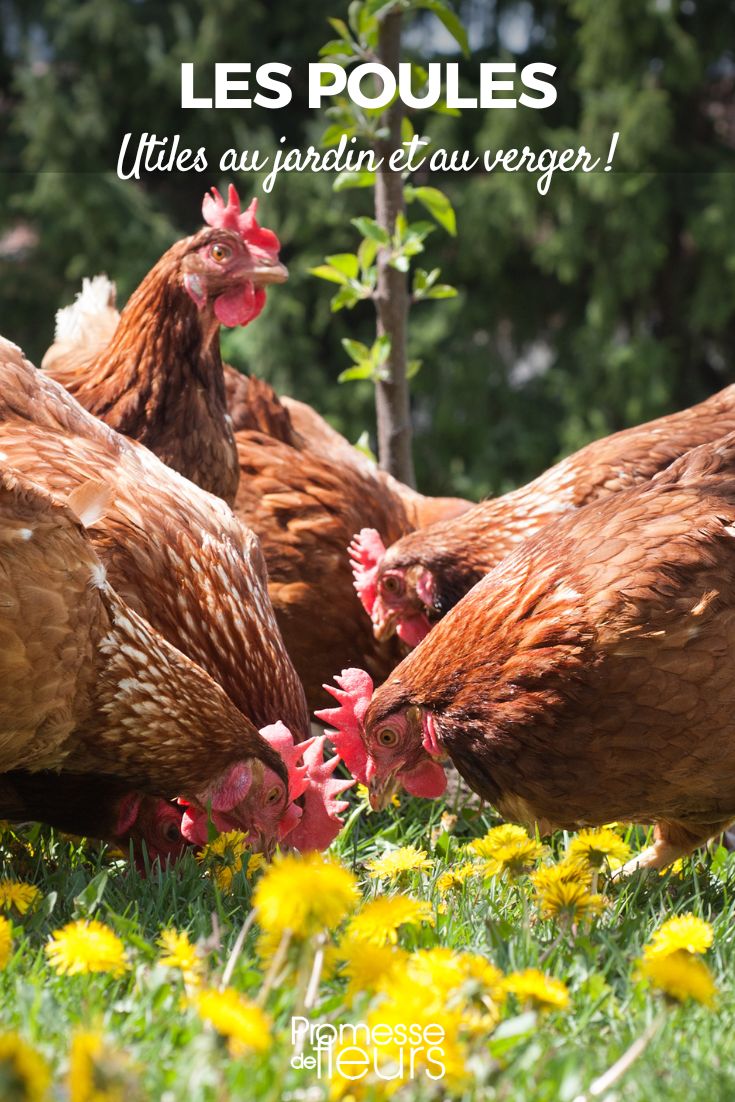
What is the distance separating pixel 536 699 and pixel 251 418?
73.8 inches

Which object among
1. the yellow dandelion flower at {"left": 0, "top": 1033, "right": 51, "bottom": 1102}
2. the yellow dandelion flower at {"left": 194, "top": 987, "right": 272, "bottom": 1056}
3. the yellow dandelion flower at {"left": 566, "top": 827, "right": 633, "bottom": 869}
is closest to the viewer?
the yellow dandelion flower at {"left": 0, "top": 1033, "right": 51, "bottom": 1102}

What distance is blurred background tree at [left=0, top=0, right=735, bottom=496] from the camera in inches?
333

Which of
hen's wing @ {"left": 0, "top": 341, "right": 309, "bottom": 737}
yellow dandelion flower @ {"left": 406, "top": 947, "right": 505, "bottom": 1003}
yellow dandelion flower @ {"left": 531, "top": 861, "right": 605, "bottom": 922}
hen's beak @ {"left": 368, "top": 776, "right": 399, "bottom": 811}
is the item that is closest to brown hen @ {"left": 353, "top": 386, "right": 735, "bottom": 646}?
hen's wing @ {"left": 0, "top": 341, "right": 309, "bottom": 737}

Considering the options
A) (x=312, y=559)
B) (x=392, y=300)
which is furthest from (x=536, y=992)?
(x=392, y=300)

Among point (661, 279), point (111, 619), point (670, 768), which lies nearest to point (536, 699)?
point (670, 768)

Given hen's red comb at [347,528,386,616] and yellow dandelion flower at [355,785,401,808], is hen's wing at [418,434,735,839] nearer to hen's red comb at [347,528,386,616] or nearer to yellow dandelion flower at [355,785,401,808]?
yellow dandelion flower at [355,785,401,808]

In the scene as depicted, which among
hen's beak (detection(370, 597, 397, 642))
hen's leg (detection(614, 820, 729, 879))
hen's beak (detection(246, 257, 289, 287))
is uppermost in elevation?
hen's beak (detection(246, 257, 289, 287))

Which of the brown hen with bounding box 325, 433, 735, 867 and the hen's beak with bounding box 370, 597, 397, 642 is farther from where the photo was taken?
the hen's beak with bounding box 370, 597, 397, 642

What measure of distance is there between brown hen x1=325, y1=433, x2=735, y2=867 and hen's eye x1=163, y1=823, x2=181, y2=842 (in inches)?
17.9

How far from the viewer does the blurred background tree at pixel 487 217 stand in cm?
846

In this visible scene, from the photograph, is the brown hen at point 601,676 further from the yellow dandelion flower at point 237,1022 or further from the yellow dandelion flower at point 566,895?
the yellow dandelion flower at point 237,1022

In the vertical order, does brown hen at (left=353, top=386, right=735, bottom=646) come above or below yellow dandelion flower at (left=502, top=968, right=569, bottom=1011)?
above

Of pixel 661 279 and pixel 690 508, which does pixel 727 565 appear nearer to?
pixel 690 508

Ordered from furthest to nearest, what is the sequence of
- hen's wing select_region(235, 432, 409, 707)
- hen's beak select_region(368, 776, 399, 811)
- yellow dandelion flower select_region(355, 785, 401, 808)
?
hen's wing select_region(235, 432, 409, 707), yellow dandelion flower select_region(355, 785, 401, 808), hen's beak select_region(368, 776, 399, 811)
